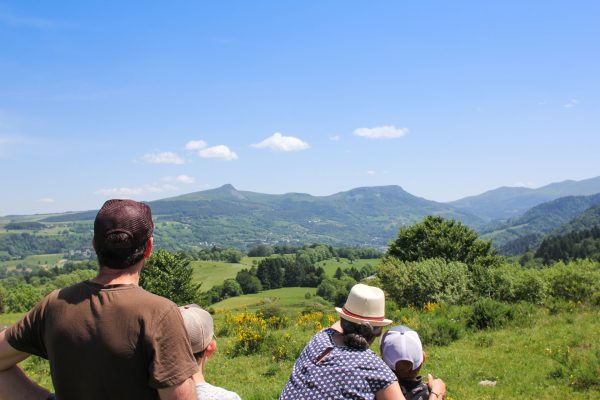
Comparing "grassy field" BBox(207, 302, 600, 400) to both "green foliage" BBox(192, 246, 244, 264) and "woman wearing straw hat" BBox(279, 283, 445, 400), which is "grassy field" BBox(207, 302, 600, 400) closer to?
"woman wearing straw hat" BBox(279, 283, 445, 400)

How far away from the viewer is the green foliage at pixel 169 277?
4441cm

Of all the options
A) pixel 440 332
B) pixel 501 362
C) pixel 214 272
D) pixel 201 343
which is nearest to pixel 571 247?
pixel 214 272

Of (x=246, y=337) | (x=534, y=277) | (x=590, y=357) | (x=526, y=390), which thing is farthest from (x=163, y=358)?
(x=534, y=277)

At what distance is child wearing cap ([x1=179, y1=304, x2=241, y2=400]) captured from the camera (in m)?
2.88

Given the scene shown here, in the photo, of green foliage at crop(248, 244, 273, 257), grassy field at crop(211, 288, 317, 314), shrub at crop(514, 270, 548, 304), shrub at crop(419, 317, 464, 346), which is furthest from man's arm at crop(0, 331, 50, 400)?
green foliage at crop(248, 244, 273, 257)

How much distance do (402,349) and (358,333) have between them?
0.65 metres

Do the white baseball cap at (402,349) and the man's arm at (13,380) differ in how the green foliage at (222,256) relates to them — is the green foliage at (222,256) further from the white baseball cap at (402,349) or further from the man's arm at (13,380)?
the man's arm at (13,380)

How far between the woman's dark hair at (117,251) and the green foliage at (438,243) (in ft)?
119

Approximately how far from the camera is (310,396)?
330cm

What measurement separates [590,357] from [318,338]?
8053mm

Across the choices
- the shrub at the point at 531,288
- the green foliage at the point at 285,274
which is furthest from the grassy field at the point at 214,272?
the shrub at the point at 531,288

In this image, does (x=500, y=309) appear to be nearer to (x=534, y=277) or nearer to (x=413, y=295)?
(x=534, y=277)

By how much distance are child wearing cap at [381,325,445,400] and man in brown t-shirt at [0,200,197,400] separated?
2.09m

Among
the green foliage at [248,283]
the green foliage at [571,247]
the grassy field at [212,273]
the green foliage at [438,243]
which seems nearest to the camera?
the green foliage at [438,243]
